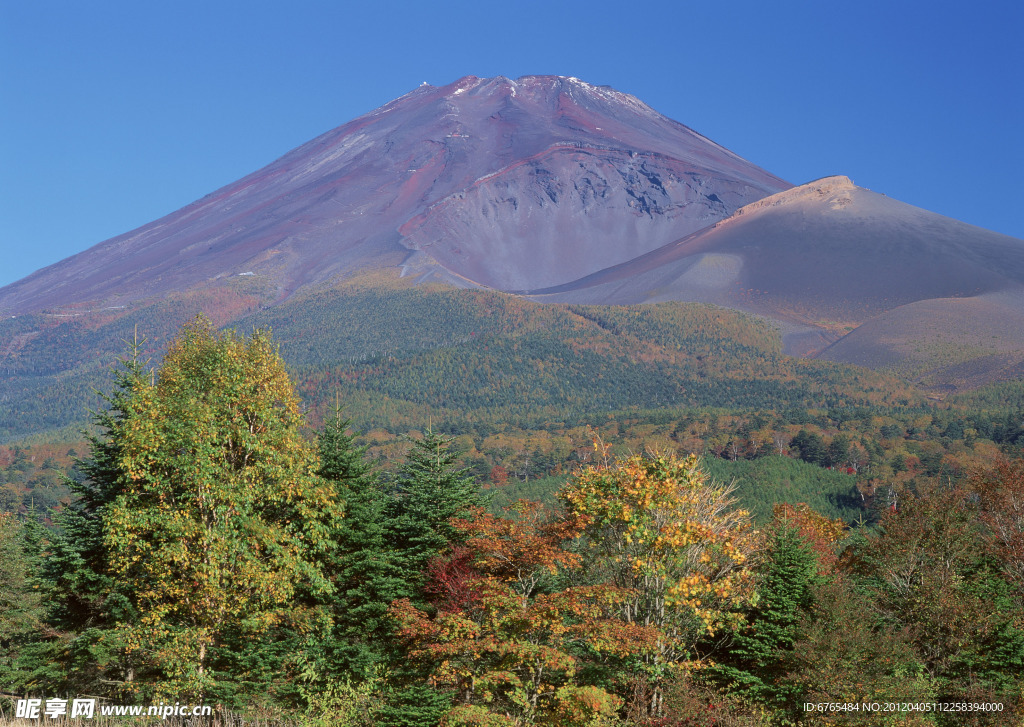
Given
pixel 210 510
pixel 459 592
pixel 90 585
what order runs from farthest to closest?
1. pixel 90 585
2. pixel 210 510
3. pixel 459 592

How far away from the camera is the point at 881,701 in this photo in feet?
62.3

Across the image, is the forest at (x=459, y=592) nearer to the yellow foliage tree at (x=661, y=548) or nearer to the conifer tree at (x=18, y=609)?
the yellow foliage tree at (x=661, y=548)

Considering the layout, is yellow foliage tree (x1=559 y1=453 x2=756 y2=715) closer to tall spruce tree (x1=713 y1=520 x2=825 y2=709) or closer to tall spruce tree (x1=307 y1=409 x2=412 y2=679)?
tall spruce tree (x1=713 y1=520 x2=825 y2=709)

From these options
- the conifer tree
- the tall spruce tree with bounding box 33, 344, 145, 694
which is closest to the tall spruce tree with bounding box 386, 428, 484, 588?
the tall spruce tree with bounding box 33, 344, 145, 694

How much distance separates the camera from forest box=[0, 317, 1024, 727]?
19.5 m

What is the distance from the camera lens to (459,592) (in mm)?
21016

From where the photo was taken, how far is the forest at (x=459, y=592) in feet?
64.1

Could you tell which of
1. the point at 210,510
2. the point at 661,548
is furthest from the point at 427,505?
the point at 661,548

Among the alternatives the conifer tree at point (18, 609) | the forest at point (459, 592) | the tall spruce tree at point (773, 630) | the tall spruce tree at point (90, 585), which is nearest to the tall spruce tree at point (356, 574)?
the forest at point (459, 592)

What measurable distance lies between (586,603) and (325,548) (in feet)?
26.0

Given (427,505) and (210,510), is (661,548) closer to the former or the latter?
(427,505)

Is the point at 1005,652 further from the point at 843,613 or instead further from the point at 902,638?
the point at 843,613

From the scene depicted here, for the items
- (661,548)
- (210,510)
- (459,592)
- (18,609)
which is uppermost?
(210,510)

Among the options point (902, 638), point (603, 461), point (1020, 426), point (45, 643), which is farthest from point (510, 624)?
point (1020, 426)
